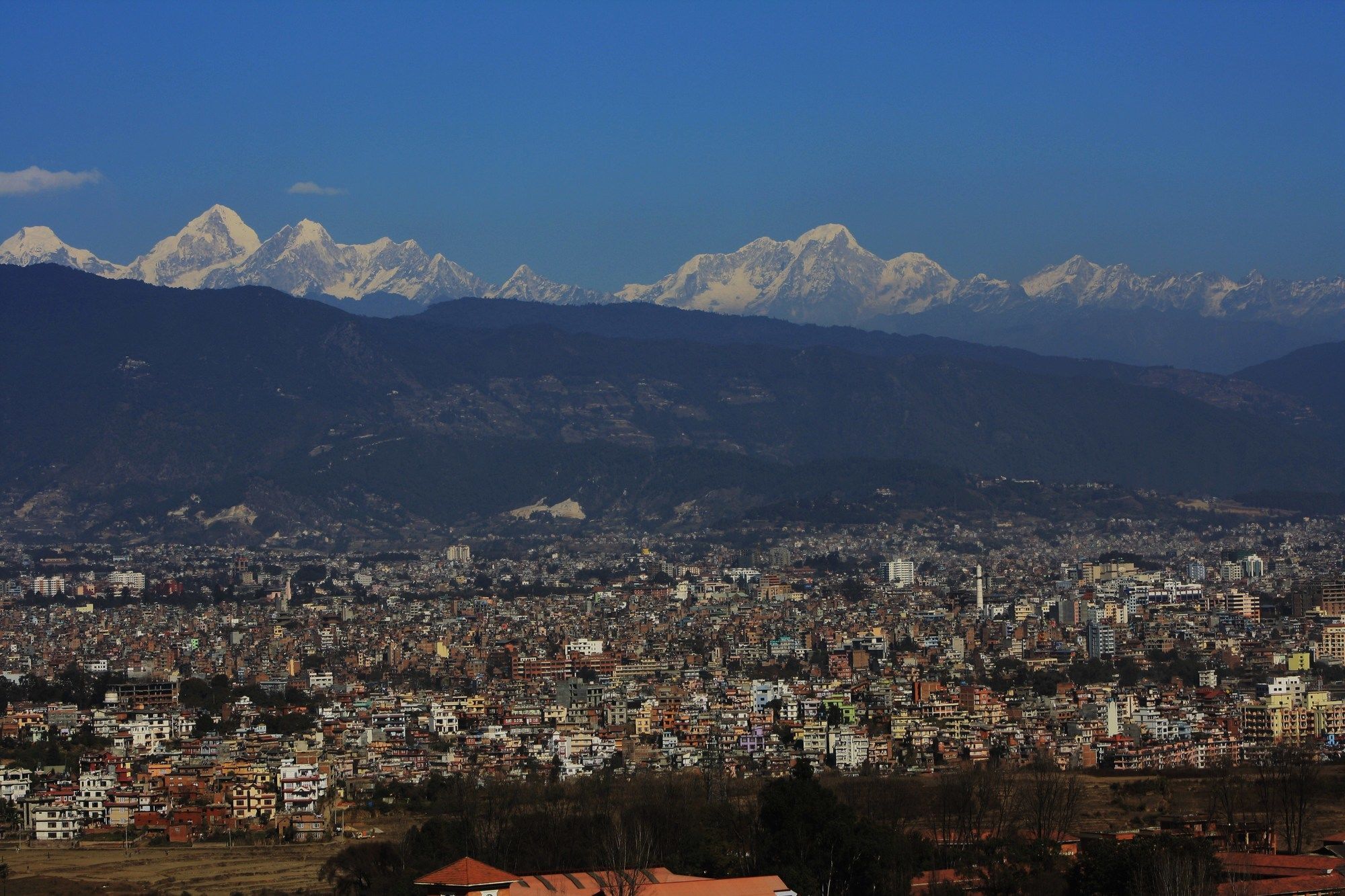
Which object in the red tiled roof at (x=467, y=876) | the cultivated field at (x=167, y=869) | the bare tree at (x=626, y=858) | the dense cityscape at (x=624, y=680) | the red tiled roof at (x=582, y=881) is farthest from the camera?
the dense cityscape at (x=624, y=680)

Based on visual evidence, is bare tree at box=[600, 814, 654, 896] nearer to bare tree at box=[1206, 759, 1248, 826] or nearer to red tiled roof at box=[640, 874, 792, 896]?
red tiled roof at box=[640, 874, 792, 896]

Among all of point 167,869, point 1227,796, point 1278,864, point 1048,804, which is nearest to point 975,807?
point 1048,804

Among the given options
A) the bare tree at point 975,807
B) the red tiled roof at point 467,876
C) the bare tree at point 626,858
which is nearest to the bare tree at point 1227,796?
the bare tree at point 975,807

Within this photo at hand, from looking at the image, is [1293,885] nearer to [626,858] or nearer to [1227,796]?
[626,858]

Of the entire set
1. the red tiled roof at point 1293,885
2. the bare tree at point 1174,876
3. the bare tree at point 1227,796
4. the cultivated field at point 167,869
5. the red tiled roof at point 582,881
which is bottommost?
the cultivated field at point 167,869

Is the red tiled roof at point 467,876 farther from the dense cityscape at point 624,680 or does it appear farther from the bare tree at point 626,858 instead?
the dense cityscape at point 624,680

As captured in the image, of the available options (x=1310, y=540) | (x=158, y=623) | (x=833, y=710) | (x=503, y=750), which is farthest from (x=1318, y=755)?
(x=1310, y=540)

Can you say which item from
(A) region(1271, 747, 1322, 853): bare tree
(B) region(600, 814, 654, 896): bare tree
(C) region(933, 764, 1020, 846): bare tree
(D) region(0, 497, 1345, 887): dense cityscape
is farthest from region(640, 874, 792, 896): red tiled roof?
(A) region(1271, 747, 1322, 853): bare tree

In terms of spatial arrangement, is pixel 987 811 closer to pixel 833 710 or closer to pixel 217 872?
pixel 217 872
